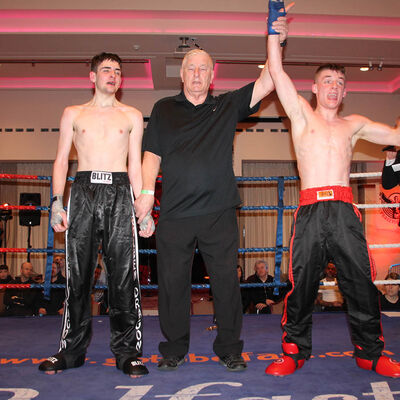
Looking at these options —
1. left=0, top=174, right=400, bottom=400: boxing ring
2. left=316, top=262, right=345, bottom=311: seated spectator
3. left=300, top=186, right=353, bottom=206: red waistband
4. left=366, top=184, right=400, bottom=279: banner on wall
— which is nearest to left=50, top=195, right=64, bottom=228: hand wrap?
left=0, top=174, right=400, bottom=400: boxing ring

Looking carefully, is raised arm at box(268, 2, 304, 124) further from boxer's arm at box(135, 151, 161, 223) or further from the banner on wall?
the banner on wall

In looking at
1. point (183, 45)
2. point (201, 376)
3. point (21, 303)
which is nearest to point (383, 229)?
point (183, 45)

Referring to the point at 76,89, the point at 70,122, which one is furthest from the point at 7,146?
the point at 70,122

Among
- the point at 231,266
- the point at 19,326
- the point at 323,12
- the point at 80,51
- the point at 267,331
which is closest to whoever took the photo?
the point at 231,266

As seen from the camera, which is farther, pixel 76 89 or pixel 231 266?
pixel 76 89

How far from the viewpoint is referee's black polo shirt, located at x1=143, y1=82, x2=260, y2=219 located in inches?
91.2

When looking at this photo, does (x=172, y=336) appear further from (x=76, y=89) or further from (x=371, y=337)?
(x=76, y=89)

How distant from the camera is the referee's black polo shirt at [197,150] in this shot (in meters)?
A: 2.32

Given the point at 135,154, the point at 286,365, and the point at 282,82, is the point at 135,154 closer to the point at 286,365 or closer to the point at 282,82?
the point at 282,82

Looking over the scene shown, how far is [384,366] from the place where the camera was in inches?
82.4

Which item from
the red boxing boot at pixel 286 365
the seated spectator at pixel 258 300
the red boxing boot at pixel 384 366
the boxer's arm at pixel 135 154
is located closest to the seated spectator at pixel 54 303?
the seated spectator at pixel 258 300

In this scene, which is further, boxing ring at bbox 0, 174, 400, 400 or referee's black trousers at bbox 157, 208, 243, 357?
referee's black trousers at bbox 157, 208, 243, 357

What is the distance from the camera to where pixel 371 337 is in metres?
2.17

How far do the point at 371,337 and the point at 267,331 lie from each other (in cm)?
95
